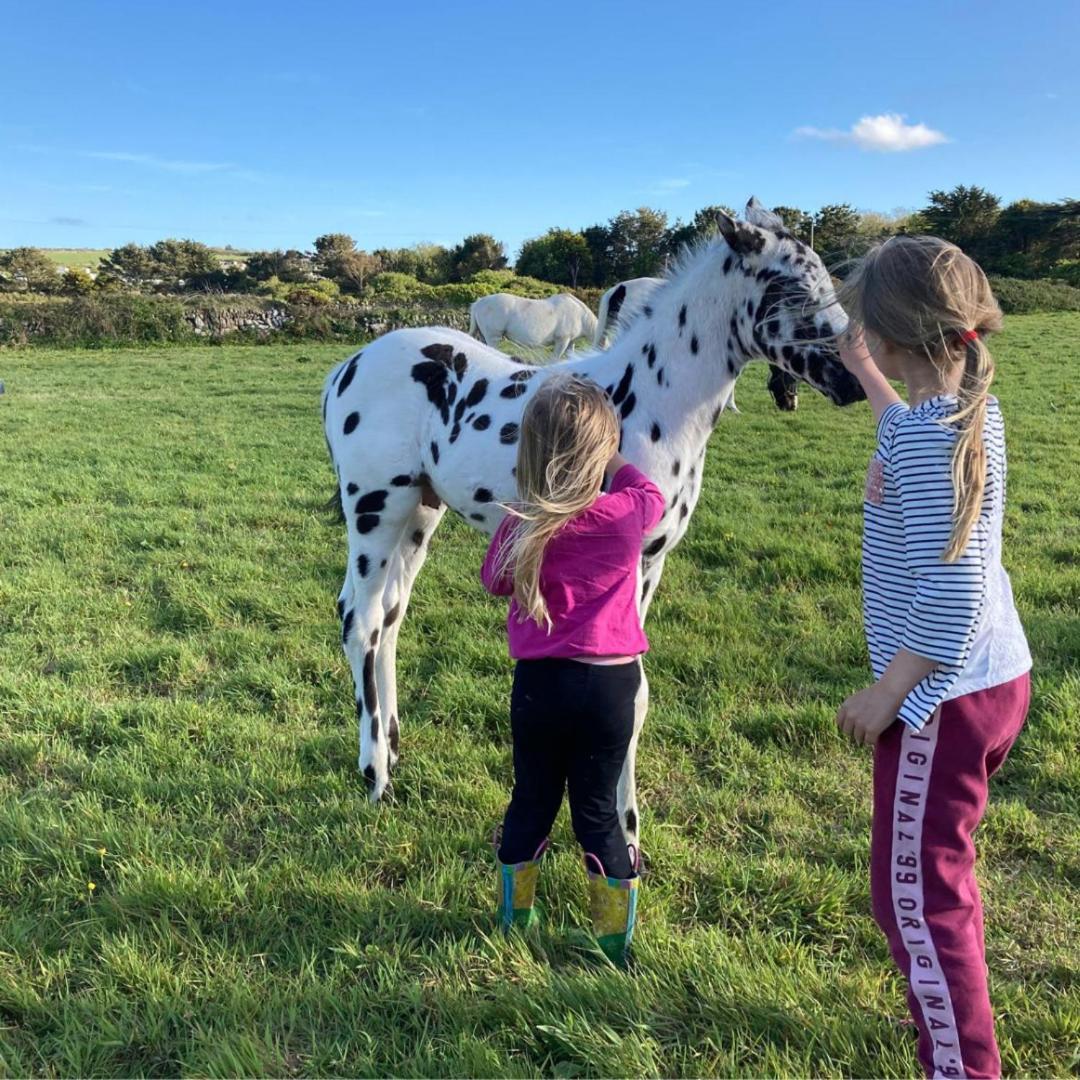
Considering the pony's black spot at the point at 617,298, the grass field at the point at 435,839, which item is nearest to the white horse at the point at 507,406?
the grass field at the point at 435,839

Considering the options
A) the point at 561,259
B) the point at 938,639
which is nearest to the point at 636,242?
the point at 561,259

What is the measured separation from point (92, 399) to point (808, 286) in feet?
47.5

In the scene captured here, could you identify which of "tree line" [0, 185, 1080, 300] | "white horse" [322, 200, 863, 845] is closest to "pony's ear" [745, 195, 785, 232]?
"white horse" [322, 200, 863, 845]

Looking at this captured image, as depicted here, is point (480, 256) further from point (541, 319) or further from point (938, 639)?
point (938, 639)

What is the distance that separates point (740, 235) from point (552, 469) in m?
1.16

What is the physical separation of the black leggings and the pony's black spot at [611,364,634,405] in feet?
3.25

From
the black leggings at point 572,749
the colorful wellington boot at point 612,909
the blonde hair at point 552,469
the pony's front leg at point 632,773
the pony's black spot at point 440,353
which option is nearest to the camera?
the blonde hair at point 552,469

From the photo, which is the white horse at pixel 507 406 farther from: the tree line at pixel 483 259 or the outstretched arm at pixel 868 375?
the tree line at pixel 483 259

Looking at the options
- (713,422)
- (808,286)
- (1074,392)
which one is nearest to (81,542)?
(713,422)

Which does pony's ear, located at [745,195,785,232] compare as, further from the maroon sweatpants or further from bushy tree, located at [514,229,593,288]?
bushy tree, located at [514,229,593,288]

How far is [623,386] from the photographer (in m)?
2.76

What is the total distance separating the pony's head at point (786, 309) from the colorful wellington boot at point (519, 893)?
1.73m

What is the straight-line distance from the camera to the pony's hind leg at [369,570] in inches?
129

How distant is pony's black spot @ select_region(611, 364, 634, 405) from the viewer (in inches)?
108
